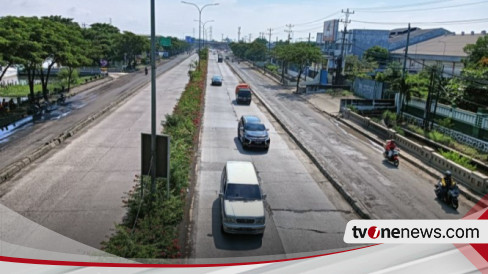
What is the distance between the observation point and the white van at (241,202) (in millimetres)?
11039

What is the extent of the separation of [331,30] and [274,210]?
85.6 m

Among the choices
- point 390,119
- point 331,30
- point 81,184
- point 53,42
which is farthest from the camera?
point 331,30

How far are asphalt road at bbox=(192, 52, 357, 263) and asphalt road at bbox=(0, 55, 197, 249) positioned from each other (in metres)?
2.81

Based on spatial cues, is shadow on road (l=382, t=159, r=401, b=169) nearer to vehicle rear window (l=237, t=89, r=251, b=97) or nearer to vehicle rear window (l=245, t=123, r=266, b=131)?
vehicle rear window (l=245, t=123, r=266, b=131)

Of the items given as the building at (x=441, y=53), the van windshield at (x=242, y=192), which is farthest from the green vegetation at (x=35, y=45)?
the building at (x=441, y=53)

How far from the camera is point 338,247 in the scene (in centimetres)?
1095

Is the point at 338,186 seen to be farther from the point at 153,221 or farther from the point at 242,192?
the point at 153,221

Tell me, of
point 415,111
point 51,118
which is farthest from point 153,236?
point 415,111

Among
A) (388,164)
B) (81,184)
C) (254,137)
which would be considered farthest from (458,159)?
(81,184)

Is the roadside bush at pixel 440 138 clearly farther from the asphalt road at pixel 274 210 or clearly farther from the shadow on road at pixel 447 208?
the shadow on road at pixel 447 208

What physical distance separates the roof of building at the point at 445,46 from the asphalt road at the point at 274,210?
45.5 m

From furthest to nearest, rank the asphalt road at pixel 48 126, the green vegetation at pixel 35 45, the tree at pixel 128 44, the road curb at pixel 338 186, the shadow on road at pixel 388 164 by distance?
the tree at pixel 128 44 < the green vegetation at pixel 35 45 < the shadow on road at pixel 388 164 < the asphalt road at pixel 48 126 < the road curb at pixel 338 186

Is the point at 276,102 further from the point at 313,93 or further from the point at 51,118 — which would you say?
the point at 51,118

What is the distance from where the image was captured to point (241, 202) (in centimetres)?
1176
